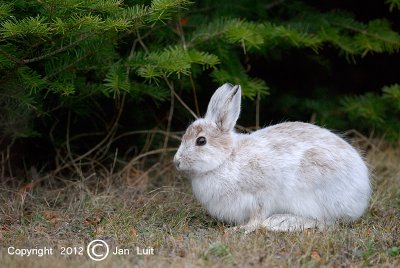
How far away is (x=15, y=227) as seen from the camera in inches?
191

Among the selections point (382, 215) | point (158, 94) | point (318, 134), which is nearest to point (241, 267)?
Result: point (318, 134)

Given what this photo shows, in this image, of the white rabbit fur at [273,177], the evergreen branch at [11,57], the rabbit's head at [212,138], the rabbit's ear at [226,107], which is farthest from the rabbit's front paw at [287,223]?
the evergreen branch at [11,57]

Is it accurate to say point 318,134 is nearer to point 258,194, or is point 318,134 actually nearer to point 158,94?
point 258,194

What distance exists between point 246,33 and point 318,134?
1.04m

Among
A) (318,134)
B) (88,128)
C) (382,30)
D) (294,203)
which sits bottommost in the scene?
(88,128)

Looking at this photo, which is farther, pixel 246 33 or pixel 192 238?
pixel 246 33

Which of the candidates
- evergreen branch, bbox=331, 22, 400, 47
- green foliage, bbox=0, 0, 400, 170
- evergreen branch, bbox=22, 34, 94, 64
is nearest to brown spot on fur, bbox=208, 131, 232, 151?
green foliage, bbox=0, 0, 400, 170

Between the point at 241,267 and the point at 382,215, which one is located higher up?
the point at 241,267

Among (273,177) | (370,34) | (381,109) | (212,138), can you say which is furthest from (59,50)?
(381,109)

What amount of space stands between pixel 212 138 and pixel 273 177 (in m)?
0.55

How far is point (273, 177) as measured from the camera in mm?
4863

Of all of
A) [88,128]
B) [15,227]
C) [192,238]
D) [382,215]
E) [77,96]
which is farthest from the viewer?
[88,128]

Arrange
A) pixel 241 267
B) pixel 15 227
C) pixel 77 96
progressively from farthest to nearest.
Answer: pixel 77 96
pixel 15 227
pixel 241 267

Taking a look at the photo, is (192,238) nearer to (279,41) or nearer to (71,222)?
(71,222)
